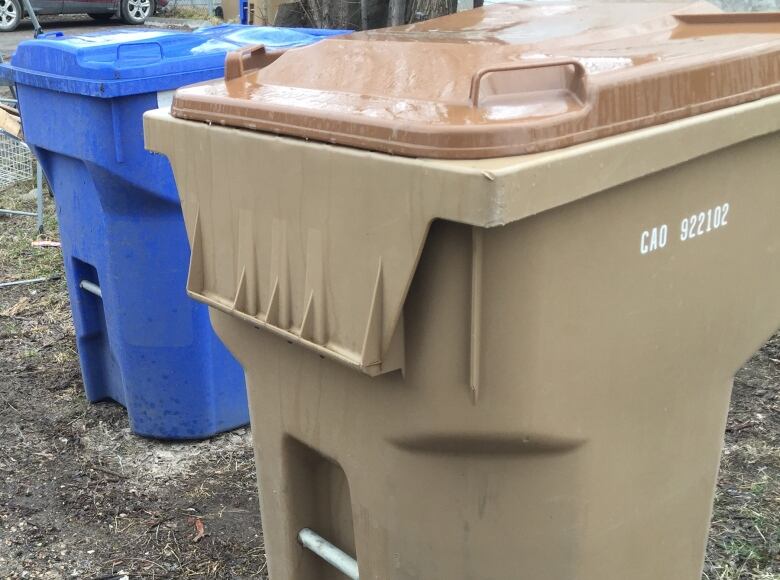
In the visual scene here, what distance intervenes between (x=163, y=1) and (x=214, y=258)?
17171 millimetres

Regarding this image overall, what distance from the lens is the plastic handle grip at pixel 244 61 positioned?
181cm

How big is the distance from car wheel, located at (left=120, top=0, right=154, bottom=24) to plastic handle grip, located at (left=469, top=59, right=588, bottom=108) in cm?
1643

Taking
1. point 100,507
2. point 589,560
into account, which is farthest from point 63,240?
point 589,560

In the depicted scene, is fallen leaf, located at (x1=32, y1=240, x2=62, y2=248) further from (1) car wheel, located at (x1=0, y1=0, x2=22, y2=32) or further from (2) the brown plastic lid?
(1) car wheel, located at (x1=0, y1=0, x2=22, y2=32)

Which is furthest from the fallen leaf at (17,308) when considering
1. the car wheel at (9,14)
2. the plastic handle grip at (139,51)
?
the car wheel at (9,14)

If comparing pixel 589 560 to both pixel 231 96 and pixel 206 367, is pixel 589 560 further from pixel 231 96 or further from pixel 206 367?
pixel 206 367

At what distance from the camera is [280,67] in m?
1.75

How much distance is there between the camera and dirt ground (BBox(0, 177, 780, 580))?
2.62 m

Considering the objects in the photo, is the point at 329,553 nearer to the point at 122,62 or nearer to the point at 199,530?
the point at 199,530

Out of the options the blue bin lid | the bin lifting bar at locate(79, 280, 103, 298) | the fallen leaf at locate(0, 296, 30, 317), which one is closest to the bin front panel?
the blue bin lid

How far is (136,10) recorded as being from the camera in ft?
53.8

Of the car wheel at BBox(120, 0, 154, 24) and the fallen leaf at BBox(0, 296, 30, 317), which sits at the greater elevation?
the car wheel at BBox(120, 0, 154, 24)

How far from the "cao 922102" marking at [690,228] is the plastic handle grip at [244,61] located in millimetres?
910

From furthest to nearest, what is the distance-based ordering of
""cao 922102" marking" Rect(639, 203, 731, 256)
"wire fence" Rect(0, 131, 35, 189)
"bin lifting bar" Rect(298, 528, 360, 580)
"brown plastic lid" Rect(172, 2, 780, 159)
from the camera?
1. "wire fence" Rect(0, 131, 35, 189)
2. "bin lifting bar" Rect(298, 528, 360, 580)
3. ""cao 922102" marking" Rect(639, 203, 731, 256)
4. "brown plastic lid" Rect(172, 2, 780, 159)
